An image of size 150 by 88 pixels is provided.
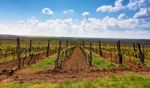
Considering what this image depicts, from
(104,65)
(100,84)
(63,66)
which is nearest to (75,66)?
(63,66)

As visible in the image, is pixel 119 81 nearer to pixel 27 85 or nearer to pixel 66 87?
pixel 66 87

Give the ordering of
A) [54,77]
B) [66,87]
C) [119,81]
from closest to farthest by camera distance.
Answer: [66,87] < [119,81] < [54,77]

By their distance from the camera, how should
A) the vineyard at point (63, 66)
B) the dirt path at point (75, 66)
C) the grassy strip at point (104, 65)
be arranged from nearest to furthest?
the vineyard at point (63, 66) < the dirt path at point (75, 66) < the grassy strip at point (104, 65)

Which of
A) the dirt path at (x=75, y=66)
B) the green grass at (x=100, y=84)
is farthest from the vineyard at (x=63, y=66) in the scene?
the green grass at (x=100, y=84)

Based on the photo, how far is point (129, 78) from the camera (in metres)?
19.9

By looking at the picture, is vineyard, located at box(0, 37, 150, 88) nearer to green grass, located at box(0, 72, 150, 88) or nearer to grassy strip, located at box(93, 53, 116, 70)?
grassy strip, located at box(93, 53, 116, 70)

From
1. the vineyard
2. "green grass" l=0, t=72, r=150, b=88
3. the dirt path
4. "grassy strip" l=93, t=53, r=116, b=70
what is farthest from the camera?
"grassy strip" l=93, t=53, r=116, b=70

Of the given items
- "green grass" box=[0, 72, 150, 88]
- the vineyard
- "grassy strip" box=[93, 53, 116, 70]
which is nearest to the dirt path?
the vineyard

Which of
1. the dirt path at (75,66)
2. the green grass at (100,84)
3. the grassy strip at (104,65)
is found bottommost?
the dirt path at (75,66)

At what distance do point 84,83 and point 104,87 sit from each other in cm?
154

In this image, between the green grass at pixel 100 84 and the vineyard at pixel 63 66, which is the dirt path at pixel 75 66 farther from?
the green grass at pixel 100 84

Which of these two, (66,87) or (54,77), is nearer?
(66,87)

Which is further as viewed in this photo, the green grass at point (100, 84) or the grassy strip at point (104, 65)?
the grassy strip at point (104, 65)

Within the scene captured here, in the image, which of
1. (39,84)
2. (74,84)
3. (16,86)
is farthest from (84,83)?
(16,86)
